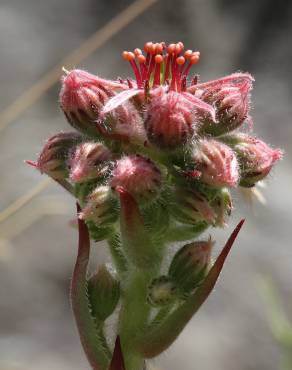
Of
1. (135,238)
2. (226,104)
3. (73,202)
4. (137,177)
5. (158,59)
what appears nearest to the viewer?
(137,177)

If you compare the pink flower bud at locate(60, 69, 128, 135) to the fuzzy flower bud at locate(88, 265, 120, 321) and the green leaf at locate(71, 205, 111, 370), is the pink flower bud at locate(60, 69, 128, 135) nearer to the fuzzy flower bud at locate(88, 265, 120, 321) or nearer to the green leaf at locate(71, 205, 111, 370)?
the green leaf at locate(71, 205, 111, 370)

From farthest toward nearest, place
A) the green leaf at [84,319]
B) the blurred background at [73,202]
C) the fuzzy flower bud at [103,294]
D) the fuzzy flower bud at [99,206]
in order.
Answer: the blurred background at [73,202] → the fuzzy flower bud at [103,294] → the green leaf at [84,319] → the fuzzy flower bud at [99,206]

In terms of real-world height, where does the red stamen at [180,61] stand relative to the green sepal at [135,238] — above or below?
above

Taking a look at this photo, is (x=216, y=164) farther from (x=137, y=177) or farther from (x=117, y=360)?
(x=117, y=360)

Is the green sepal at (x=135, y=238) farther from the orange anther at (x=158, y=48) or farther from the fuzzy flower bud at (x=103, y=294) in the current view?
the orange anther at (x=158, y=48)

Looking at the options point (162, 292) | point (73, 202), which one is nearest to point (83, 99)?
point (162, 292)

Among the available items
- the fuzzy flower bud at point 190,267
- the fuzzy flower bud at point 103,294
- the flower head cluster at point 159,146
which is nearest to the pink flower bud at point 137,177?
the flower head cluster at point 159,146
